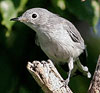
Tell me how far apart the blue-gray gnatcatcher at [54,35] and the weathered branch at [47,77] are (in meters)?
1.09

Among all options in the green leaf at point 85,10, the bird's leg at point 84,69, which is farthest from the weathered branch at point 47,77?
the bird's leg at point 84,69

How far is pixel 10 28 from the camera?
5.11 m

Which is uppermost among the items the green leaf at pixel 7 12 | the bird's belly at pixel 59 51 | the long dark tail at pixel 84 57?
the green leaf at pixel 7 12

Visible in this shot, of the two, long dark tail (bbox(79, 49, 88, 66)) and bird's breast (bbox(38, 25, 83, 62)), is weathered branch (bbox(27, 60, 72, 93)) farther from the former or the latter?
long dark tail (bbox(79, 49, 88, 66))

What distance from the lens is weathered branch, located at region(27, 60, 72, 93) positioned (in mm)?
4096

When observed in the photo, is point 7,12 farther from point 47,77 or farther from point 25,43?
point 47,77

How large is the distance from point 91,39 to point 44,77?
216cm

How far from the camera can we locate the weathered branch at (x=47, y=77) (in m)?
4.10

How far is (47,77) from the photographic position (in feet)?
13.5

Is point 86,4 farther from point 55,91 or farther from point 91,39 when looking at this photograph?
point 55,91

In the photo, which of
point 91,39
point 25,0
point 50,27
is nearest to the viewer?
point 25,0

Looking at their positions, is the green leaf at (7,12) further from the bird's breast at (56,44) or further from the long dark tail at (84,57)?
the long dark tail at (84,57)

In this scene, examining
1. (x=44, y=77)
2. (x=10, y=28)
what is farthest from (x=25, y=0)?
(x=44, y=77)

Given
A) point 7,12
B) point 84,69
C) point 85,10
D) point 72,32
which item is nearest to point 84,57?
point 84,69
